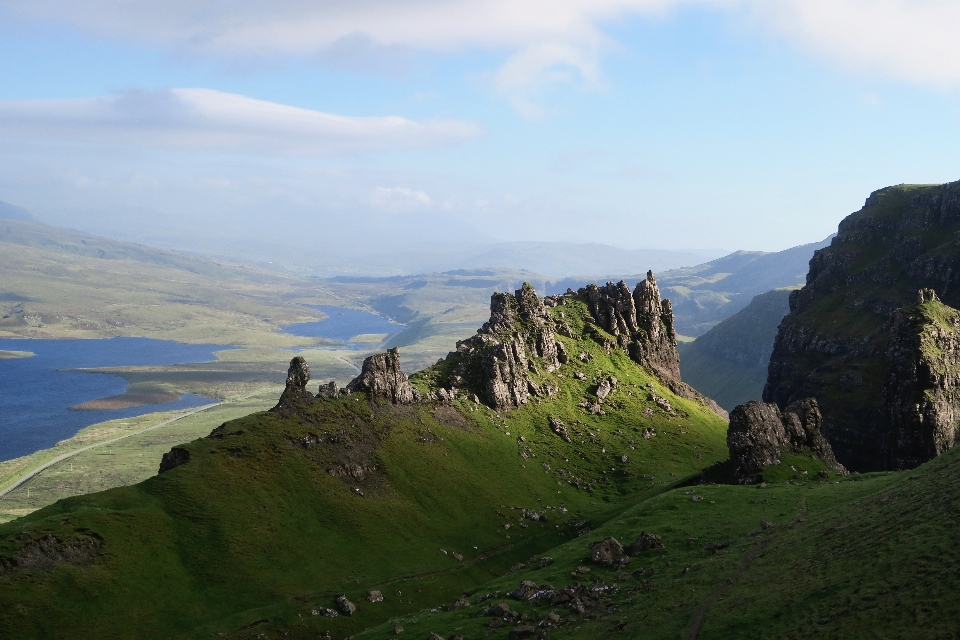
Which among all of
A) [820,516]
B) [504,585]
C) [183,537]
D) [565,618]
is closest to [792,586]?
[565,618]

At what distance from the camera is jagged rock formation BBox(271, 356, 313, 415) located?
13362cm

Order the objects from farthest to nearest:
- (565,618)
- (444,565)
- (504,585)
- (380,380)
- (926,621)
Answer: (380,380) → (444,565) → (504,585) → (565,618) → (926,621)

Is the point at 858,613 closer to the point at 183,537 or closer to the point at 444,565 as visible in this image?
the point at 444,565

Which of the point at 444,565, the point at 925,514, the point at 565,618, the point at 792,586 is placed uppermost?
the point at 925,514

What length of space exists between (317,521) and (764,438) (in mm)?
80832

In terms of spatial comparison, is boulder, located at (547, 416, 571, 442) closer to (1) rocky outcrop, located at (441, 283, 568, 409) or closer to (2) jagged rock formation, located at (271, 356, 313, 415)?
(1) rocky outcrop, located at (441, 283, 568, 409)

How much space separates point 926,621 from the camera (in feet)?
171

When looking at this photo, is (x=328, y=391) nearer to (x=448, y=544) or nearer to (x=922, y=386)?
(x=448, y=544)

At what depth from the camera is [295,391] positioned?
13600 centimetres

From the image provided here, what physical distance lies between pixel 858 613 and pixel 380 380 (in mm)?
104606

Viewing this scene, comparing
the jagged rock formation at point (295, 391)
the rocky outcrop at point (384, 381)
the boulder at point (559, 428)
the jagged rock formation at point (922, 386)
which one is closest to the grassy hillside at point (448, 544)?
the jagged rock formation at point (295, 391)

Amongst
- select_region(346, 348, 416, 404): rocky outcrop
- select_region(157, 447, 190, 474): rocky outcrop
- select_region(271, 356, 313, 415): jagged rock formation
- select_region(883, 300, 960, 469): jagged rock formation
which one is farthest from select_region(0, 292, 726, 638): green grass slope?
select_region(883, 300, 960, 469): jagged rock formation

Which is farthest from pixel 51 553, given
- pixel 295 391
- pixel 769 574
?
pixel 769 574

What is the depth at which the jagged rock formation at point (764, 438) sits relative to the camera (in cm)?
13538
